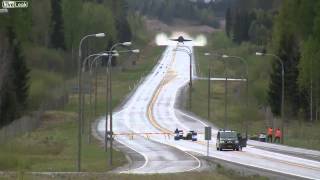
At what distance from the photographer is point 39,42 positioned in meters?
135

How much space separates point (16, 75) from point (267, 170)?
52925 mm

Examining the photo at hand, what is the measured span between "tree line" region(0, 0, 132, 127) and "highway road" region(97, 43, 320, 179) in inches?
448

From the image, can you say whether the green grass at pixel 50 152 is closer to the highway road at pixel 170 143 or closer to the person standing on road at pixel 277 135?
the highway road at pixel 170 143

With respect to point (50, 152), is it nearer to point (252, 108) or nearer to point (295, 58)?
point (295, 58)

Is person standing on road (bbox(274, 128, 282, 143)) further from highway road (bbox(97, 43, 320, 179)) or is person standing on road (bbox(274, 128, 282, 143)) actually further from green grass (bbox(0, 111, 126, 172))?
green grass (bbox(0, 111, 126, 172))

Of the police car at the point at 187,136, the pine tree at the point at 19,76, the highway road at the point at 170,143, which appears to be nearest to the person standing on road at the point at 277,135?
the highway road at the point at 170,143

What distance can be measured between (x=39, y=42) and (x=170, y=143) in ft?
185

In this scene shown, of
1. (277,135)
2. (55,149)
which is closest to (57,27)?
(277,135)

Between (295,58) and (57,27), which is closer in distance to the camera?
(295,58)

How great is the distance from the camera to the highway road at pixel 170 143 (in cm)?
5416

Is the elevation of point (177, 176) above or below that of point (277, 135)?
below

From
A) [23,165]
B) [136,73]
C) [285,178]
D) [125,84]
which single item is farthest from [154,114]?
[285,178]

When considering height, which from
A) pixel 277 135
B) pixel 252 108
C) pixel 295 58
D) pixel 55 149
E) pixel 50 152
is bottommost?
pixel 50 152

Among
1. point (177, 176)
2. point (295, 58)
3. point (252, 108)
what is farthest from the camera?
point (252, 108)
